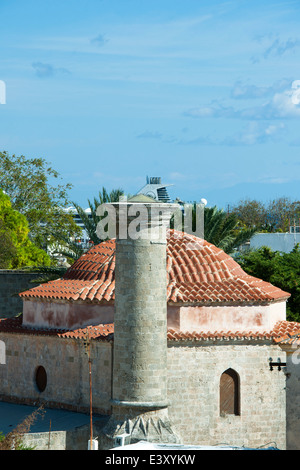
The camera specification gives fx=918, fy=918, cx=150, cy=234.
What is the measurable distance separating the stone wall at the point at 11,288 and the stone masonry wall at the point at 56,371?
998cm

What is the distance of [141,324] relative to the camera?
17.7 m

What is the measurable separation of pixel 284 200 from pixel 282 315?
6999 cm

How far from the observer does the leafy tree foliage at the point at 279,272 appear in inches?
1090

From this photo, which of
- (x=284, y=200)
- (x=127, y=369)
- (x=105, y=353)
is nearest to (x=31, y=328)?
(x=105, y=353)

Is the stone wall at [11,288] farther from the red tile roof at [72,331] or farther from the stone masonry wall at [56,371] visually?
the stone masonry wall at [56,371]

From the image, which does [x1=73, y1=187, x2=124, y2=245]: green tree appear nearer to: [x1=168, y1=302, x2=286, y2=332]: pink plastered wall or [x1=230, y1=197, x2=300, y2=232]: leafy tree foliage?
[x1=168, y1=302, x2=286, y2=332]: pink plastered wall

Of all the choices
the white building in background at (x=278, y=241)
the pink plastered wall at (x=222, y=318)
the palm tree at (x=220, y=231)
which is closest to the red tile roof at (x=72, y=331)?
the pink plastered wall at (x=222, y=318)

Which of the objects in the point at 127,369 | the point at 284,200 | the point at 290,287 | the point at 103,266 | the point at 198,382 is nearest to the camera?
the point at 127,369

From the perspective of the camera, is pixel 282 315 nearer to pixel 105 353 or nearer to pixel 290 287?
pixel 105 353

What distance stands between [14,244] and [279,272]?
47.3 ft

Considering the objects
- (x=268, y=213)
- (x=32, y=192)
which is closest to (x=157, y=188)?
(x=32, y=192)
